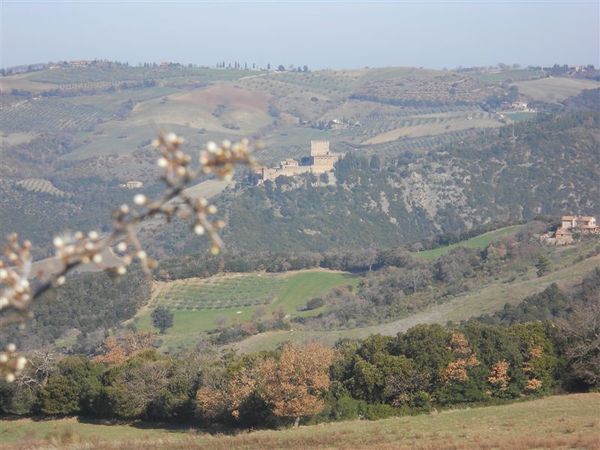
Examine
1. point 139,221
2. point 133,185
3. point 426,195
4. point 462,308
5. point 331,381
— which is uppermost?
point 139,221

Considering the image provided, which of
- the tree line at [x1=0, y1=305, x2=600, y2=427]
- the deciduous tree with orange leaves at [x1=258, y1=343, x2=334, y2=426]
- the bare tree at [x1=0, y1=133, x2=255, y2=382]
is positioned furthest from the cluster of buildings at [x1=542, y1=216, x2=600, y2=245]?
the bare tree at [x1=0, y1=133, x2=255, y2=382]

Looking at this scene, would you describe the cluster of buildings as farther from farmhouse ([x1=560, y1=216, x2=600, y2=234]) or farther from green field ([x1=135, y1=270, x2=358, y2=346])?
green field ([x1=135, y1=270, x2=358, y2=346])

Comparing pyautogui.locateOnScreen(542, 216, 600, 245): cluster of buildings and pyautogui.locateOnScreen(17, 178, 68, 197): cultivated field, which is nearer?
pyautogui.locateOnScreen(542, 216, 600, 245): cluster of buildings

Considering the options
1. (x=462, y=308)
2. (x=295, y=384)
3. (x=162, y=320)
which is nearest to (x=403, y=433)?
(x=295, y=384)

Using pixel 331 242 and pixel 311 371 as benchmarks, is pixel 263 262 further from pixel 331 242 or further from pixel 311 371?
pixel 311 371

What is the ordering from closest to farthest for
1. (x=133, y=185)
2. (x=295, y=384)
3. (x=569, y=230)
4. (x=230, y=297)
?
1. (x=295, y=384)
2. (x=230, y=297)
3. (x=569, y=230)
4. (x=133, y=185)

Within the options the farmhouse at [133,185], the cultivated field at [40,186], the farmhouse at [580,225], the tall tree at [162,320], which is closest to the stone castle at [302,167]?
the farmhouse at [133,185]

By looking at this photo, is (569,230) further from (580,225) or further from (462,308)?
(462,308)
